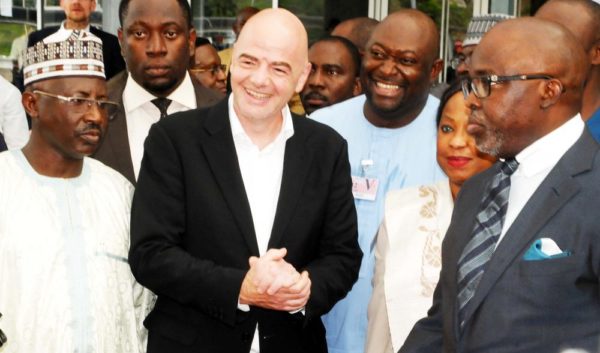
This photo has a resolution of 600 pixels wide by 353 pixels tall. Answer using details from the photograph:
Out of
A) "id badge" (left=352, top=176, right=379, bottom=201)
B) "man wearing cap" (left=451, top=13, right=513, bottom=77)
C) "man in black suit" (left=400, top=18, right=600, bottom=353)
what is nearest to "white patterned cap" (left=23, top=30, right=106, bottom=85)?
"id badge" (left=352, top=176, right=379, bottom=201)

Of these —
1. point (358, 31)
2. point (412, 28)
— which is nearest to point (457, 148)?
point (412, 28)

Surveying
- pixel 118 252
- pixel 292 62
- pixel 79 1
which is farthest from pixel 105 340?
pixel 79 1

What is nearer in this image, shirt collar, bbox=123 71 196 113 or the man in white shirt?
shirt collar, bbox=123 71 196 113

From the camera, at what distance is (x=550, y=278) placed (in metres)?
3.11

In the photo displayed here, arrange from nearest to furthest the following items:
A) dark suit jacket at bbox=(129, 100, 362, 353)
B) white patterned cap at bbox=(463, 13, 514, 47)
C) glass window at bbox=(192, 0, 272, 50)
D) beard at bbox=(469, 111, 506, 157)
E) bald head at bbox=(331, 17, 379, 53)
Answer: beard at bbox=(469, 111, 506, 157) → dark suit jacket at bbox=(129, 100, 362, 353) → white patterned cap at bbox=(463, 13, 514, 47) → bald head at bbox=(331, 17, 379, 53) → glass window at bbox=(192, 0, 272, 50)

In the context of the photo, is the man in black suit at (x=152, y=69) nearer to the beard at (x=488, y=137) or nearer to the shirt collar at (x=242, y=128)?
the shirt collar at (x=242, y=128)

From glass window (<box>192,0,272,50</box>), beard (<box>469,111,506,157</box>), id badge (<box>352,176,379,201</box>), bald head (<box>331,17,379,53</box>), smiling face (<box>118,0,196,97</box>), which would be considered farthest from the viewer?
glass window (<box>192,0,272,50</box>)

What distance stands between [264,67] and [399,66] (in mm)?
1170

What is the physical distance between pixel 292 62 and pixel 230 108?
315 millimetres

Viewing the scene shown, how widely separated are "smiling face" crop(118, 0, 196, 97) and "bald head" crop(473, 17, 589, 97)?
2171 millimetres

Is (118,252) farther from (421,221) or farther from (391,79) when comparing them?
(391,79)

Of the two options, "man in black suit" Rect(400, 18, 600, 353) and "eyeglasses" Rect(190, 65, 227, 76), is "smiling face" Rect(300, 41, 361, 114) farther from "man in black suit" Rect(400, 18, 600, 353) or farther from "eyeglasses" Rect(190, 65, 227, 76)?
"man in black suit" Rect(400, 18, 600, 353)

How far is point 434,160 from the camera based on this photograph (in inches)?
202

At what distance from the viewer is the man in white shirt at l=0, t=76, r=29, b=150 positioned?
834cm
